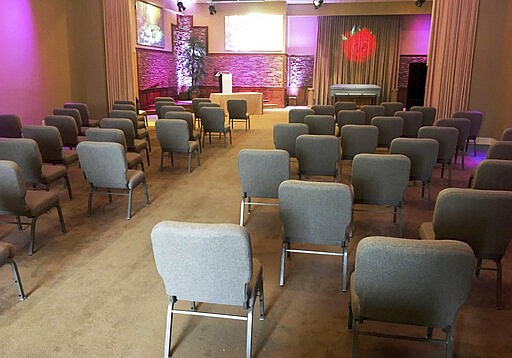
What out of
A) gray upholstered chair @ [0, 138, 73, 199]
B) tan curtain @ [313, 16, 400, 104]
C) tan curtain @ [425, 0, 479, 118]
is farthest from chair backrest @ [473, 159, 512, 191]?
tan curtain @ [313, 16, 400, 104]

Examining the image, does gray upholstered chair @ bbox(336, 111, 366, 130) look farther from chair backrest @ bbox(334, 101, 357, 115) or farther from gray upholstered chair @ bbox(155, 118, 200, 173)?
gray upholstered chair @ bbox(155, 118, 200, 173)

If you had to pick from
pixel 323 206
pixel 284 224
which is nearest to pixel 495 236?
pixel 323 206

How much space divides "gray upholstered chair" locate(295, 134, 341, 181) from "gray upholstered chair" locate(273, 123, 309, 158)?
0.84m

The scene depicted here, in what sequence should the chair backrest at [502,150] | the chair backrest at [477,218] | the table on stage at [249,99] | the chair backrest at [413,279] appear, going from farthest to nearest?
the table on stage at [249,99] → the chair backrest at [502,150] → the chair backrest at [477,218] → the chair backrest at [413,279]

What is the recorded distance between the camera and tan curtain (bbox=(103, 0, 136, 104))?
10.4 meters

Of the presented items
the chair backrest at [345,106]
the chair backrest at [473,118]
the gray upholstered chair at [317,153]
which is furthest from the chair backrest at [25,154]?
the chair backrest at [473,118]

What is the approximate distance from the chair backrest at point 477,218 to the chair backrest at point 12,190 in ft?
10.4

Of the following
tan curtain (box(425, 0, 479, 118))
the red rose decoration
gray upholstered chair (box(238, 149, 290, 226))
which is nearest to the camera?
gray upholstered chair (box(238, 149, 290, 226))

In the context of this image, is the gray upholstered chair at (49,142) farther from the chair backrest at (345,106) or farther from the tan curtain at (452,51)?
the tan curtain at (452,51)

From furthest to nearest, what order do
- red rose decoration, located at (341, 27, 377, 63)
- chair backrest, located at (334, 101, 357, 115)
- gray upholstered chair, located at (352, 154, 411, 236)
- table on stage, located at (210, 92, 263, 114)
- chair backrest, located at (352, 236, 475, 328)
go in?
red rose decoration, located at (341, 27, 377, 63) → table on stage, located at (210, 92, 263, 114) → chair backrest, located at (334, 101, 357, 115) → gray upholstered chair, located at (352, 154, 411, 236) → chair backrest, located at (352, 236, 475, 328)

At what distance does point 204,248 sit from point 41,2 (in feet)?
28.8

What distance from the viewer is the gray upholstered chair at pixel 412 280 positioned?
1931mm

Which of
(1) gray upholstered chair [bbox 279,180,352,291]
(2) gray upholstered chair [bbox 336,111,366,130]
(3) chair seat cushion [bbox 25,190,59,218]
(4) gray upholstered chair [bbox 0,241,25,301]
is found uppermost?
(2) gray upholstered chair [bbox 336,111,366,130]

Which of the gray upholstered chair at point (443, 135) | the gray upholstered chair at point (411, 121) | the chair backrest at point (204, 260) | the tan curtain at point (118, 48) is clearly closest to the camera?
the chair backrest at point (204, 260)
